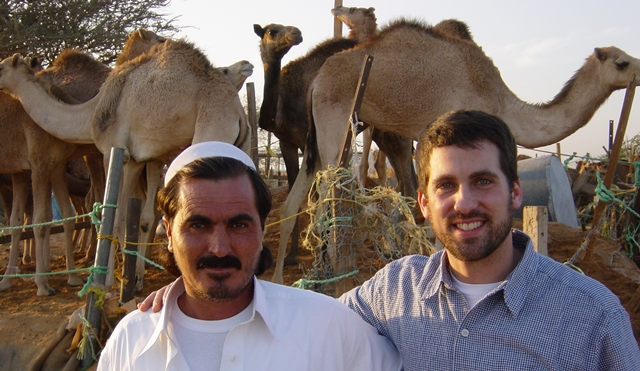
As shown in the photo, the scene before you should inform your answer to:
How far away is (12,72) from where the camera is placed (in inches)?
301

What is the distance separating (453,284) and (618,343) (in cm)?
55

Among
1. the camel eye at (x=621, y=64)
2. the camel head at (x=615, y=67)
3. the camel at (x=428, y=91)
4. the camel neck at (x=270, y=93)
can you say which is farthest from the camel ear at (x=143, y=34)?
the camel eye at (x=621, y=64)

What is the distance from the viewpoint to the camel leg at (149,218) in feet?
23.0

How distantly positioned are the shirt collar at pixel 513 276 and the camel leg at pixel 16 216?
666cm

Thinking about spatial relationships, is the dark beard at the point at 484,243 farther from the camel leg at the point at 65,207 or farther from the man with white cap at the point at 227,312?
the camel leg at the point at 65,207

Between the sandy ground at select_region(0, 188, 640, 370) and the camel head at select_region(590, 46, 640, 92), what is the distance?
200cm

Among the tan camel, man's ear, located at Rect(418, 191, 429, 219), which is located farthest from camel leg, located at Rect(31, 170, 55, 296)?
man's ear, located at Rect(418, 191, 429, 219)

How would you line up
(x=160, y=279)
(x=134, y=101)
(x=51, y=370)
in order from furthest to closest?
(x=160, y=279) < (x=134, y=101) < (x=51, y=370)

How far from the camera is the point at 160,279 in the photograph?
7.81m

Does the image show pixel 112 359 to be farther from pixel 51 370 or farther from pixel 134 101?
pixel 134 101

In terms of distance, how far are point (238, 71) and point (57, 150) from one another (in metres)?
2.56

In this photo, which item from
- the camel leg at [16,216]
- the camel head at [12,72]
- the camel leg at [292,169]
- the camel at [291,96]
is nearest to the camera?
the camel head at [12,72]

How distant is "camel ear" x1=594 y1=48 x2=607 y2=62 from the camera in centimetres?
716

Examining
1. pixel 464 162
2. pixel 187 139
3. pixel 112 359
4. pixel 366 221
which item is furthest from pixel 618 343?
pixel 187 139
